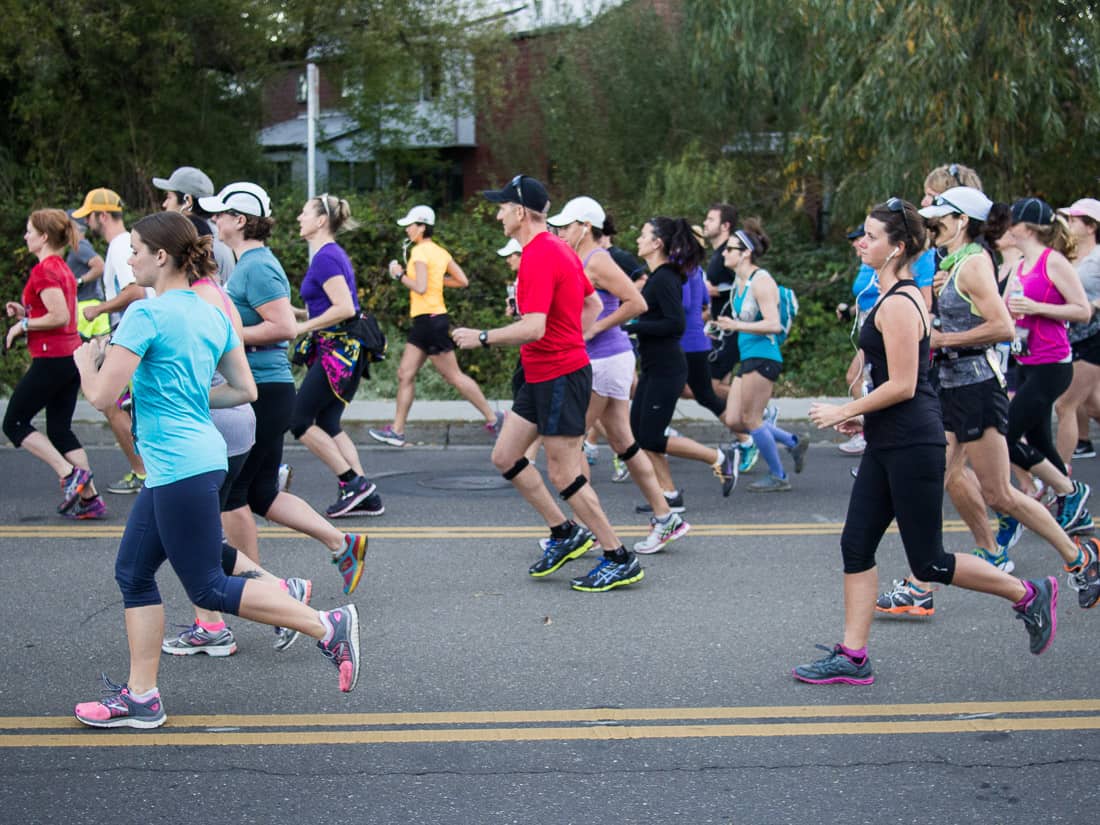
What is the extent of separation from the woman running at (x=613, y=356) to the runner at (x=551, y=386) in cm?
66

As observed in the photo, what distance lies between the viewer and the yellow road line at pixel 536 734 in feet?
15.0

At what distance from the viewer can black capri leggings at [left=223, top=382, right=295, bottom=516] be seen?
19.7ft

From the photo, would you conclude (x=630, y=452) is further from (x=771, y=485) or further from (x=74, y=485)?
(x=74, y=485)

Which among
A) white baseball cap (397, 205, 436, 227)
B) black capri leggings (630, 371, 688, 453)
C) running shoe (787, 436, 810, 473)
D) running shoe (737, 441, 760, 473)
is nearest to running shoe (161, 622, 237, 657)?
black capri leggings (630, 371, 688, 453)

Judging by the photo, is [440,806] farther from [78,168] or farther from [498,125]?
[498,125]

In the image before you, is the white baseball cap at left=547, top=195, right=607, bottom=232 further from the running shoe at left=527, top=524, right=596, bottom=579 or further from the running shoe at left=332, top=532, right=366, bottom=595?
the running shoe at left=332, top=532, right=366, bottom=595

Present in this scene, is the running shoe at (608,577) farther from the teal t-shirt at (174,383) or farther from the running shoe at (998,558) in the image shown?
the teal t-shirt at (174,383)

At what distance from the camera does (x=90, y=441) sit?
11844mm

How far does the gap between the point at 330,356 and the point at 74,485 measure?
5.54 ft

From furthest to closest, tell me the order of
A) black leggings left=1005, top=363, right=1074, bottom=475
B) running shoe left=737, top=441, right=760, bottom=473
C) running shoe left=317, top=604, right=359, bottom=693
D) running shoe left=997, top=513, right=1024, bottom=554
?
1. running shoe left=737, top=441, right=760, bottom=473
2. black leggings left=1005, top=363, right=1074, bottom=475
3. running shoe left=997, top=513, right=1024, bottom=554
4. running shoe left=317, top=604, right=359, bottom=693

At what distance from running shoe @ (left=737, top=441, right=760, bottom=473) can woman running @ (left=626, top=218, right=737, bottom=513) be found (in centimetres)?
142

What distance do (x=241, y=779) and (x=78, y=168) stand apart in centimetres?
1754

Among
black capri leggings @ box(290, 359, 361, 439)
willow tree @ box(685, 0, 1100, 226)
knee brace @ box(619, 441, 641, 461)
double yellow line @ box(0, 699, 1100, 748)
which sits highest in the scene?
willow tree @ box(685, 0, 1100, 226)

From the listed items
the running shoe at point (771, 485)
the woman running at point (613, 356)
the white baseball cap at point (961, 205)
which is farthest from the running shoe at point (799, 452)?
the white baseball cap at point (961, 205)
